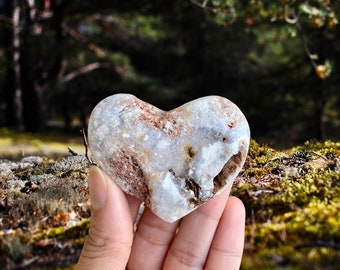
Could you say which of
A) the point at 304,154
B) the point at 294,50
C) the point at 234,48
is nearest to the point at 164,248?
the point at 304,154

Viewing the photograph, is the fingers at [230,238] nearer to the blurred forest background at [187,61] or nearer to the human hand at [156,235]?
the human hand at [156,235]

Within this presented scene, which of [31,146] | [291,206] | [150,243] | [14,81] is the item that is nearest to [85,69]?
[14,81]

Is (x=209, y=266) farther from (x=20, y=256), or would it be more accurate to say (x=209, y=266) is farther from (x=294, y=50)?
(x=294, y=50)

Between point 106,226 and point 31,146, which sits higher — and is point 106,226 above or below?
above

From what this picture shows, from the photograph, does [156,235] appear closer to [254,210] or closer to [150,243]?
[150,243]

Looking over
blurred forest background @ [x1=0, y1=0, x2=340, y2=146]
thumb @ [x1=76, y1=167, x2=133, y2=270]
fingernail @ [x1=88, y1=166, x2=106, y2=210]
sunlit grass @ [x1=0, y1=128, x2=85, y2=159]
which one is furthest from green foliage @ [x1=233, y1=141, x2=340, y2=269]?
sunlit grass @ [x1=0, y1=128, x2=85, y2=159]

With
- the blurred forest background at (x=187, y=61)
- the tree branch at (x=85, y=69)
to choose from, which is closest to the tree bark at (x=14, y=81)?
the blurred forest background at (x=187, y=61)

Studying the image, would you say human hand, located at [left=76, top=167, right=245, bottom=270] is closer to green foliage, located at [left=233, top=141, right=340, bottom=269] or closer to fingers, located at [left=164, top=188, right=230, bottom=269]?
fingers, located at [left=164, top=188, right=230, bottom=269]
